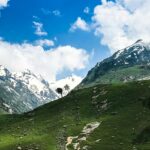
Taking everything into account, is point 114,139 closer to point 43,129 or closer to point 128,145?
point 128,145

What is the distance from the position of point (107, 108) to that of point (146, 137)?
472 ft

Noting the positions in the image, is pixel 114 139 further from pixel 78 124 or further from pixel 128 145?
pixel 78 124

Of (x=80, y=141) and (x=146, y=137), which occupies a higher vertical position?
(x=80, y=141)

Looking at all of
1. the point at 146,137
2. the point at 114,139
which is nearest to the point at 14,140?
the point at 114,139

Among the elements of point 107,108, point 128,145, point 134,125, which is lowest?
point 128,145

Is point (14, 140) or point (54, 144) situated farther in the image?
point (14, 140)

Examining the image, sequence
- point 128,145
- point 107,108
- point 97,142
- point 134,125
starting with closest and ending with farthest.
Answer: point 128,145, point 97,142, point 134,125, point 107,108

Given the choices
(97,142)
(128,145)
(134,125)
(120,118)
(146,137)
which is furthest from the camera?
(120,118)

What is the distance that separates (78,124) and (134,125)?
26472 millimetres

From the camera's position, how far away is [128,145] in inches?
5148

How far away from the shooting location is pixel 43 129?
17262cm

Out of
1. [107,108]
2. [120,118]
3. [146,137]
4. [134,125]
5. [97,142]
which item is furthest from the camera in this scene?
[107,108]

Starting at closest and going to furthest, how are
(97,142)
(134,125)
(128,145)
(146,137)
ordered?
(146,137), (128,145), (97,142), (134,125)

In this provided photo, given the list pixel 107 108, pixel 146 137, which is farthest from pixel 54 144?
pixel 146 137
